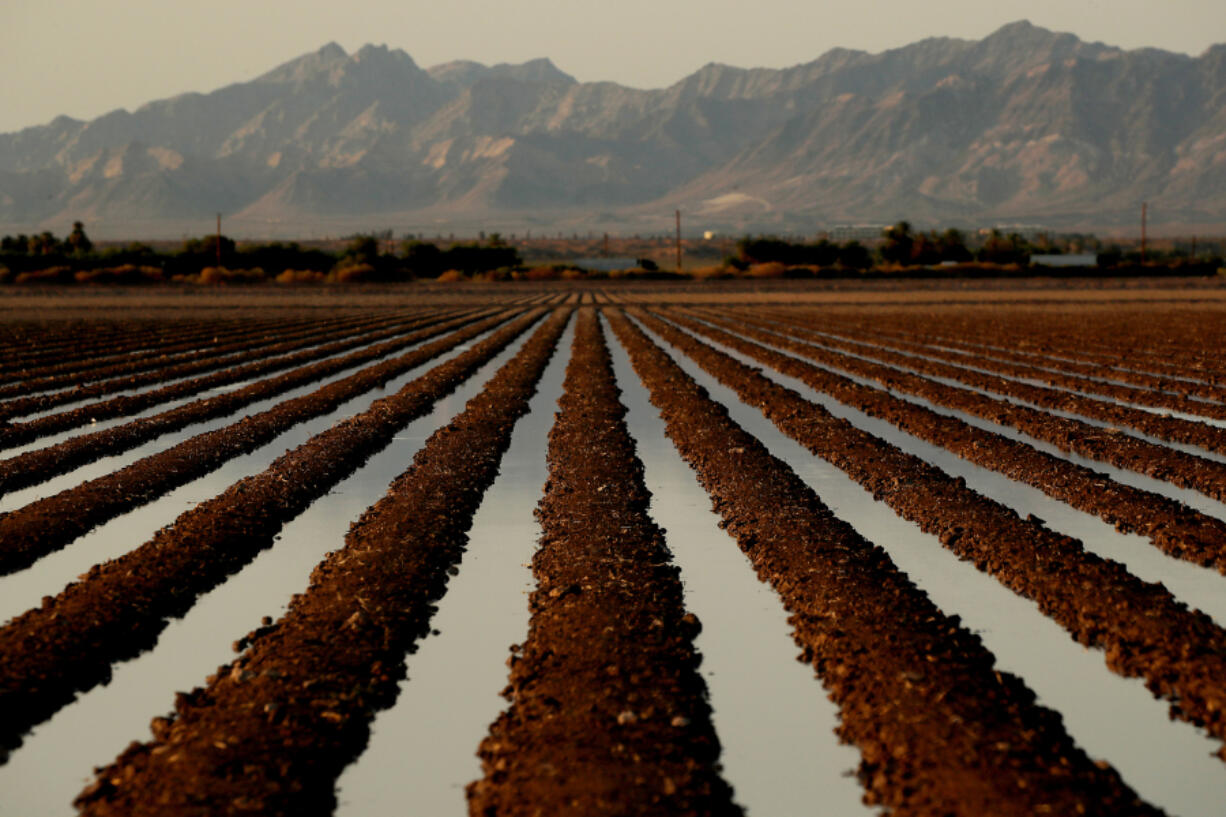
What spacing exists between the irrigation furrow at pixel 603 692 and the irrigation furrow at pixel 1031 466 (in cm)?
381

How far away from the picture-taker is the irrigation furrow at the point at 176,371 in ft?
60.8

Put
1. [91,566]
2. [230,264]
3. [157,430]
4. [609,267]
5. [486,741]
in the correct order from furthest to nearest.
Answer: [609,267] < [230,264] < [157,430] < [91,566] < [486,741]

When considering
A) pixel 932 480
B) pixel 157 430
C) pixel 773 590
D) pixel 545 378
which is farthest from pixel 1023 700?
pixel 545 378

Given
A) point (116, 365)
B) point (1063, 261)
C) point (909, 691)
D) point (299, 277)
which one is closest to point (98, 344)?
point (116, 365)

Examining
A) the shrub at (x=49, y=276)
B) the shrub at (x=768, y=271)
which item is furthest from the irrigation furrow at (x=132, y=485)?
the shrub at (x=49, y=276)

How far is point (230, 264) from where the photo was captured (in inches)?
4852

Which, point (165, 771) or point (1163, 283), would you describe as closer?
point (165, 771)

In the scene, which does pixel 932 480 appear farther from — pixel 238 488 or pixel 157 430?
pixel 157 430

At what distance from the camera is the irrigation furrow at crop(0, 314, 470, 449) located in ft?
52.3

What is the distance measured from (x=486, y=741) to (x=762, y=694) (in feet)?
4.78

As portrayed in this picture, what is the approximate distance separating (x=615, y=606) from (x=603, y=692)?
1.48 metres

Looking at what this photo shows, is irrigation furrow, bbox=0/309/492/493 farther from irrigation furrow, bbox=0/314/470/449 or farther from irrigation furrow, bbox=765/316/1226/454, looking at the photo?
irrigation furrow, bbox=765/316/1226/454

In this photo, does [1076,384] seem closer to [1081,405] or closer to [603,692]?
A: [1081,405]

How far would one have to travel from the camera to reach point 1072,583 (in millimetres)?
7977
